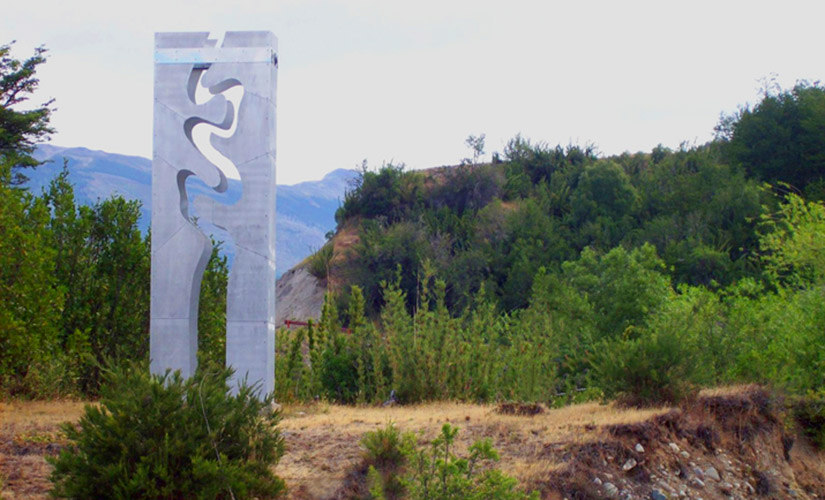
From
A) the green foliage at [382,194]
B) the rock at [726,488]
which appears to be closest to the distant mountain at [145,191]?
the green foliage at [382,194]

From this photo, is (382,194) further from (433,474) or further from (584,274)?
(433,474)

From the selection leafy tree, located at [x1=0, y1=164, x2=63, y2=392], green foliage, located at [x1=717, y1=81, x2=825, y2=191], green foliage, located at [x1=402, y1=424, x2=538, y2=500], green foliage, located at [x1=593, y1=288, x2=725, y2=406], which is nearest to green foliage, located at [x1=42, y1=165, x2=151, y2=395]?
leafy tree, located at [x1=0, y1=164, x2=63, y2=392]

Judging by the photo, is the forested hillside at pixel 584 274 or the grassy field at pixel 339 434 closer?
the grassy field at pixel 339 434

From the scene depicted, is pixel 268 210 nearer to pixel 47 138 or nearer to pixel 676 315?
pixel 676 315

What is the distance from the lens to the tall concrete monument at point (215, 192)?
1039 cm

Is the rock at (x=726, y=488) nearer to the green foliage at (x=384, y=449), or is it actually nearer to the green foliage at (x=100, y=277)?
the green foliage at (x=384, y=449)

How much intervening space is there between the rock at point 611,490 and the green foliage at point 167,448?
2.91 meters

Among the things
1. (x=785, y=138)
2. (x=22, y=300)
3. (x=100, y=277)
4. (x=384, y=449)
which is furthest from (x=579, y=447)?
(x=785, y=138)

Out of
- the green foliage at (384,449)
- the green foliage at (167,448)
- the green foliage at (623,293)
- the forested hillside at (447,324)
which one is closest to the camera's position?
the green foliage at (167,448)

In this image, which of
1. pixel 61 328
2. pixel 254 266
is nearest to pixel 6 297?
pixel 61 328

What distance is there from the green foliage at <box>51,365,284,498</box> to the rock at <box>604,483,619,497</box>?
291 centimetres

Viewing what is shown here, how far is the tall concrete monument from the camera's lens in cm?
1039

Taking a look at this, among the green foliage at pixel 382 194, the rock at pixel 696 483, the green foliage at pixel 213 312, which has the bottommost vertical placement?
the rock at pixel 696 483

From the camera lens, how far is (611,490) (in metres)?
7.72
